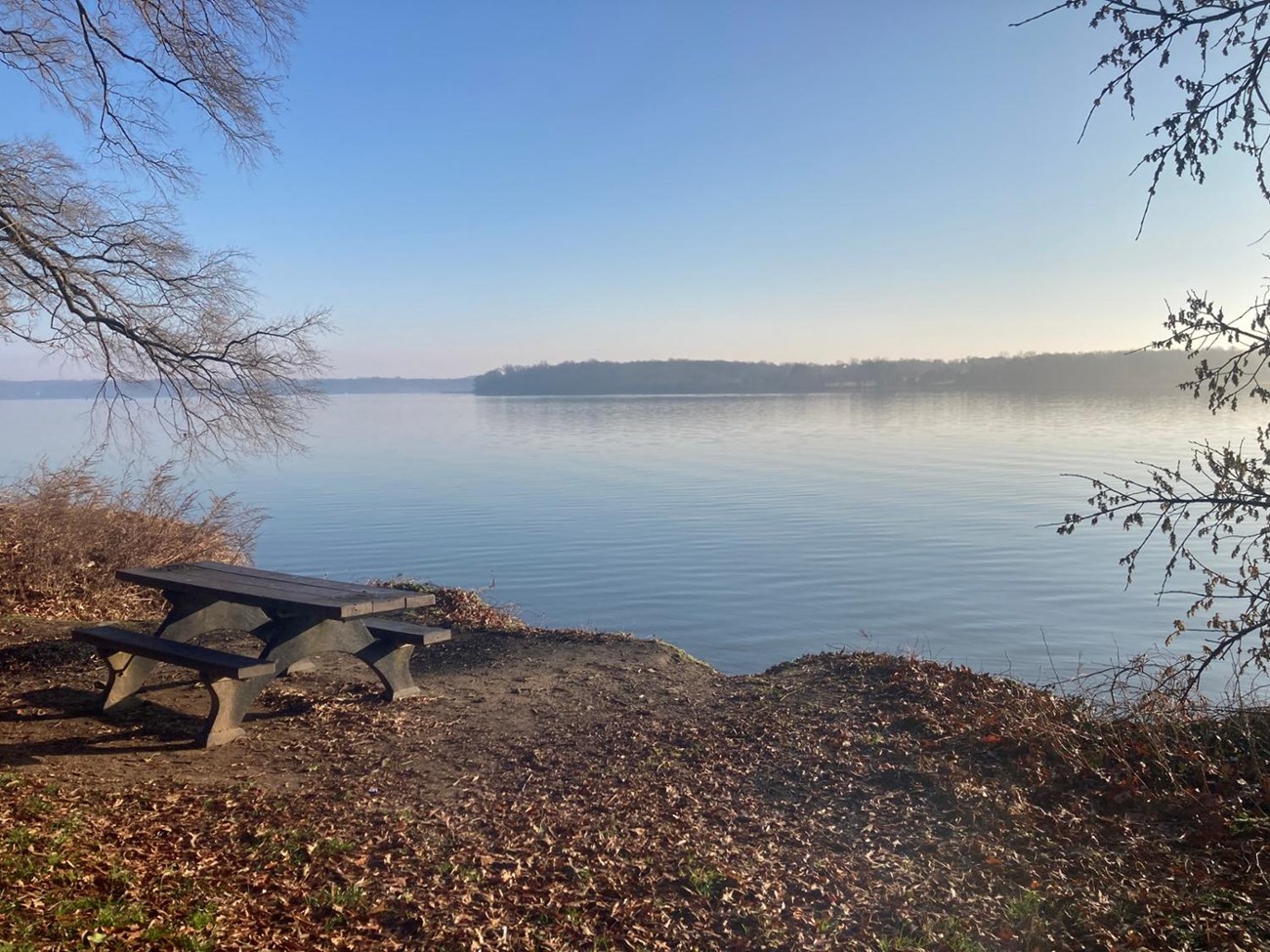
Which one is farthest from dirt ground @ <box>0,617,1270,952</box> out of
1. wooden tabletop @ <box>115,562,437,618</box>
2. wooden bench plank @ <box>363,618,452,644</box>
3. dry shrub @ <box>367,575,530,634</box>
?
dry shrub @ <box>367,575,530,634</box>

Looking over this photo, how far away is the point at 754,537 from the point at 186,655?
45.3 feet

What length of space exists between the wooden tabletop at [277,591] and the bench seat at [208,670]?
387 mm

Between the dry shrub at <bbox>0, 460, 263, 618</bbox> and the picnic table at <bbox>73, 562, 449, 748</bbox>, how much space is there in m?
2.85

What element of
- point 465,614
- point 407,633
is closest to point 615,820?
point 407,633

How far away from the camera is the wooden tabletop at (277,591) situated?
556 centimetres

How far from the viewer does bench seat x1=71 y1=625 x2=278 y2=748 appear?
543cm

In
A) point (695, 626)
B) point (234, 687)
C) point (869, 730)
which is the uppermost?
point (234, 687)

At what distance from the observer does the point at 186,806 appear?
14.8 ft

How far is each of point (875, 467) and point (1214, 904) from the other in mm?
27005

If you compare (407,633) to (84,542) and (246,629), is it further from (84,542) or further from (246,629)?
(84,542)

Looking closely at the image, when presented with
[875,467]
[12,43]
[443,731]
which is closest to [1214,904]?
[443,731]

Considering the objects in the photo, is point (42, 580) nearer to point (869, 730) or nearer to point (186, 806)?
point (186, 806)

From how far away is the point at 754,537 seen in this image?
60.2ft

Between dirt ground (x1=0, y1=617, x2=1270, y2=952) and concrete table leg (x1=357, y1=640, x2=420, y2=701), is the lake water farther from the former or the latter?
concrete table leg (x1=357, y1=640, x2=420, y2=701)
